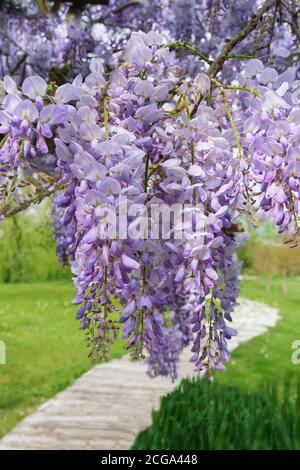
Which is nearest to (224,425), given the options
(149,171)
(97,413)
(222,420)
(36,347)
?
(222,420)

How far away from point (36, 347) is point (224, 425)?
6.96m

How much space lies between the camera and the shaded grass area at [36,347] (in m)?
7.45

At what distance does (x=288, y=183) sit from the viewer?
1.21 meters

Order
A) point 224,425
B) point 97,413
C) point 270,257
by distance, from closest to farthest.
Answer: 1. point 224,425
2. point 97,413
3. point 270,257

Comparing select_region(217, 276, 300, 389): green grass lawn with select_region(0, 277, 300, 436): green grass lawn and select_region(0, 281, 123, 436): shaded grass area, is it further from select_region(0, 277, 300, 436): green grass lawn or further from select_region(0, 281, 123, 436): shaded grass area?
select_region(0, 281, 123, 436): shaded grass area

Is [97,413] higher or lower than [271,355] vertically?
higher

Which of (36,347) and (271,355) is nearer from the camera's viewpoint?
(271,355)

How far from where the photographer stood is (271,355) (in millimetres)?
10211

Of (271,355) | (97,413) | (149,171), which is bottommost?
(271,355)

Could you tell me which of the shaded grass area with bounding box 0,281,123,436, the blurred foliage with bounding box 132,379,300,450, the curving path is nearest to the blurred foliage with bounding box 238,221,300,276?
the shaded grass area with bounding box 0,281,123,436

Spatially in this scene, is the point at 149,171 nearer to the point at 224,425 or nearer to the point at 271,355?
the point at 224,425

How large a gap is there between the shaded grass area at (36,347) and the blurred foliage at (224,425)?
7.20ft

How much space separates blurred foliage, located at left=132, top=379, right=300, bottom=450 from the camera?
374cm

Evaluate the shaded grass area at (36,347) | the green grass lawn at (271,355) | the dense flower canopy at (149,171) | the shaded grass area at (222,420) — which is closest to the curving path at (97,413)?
the shaded grass area at (36,347)
